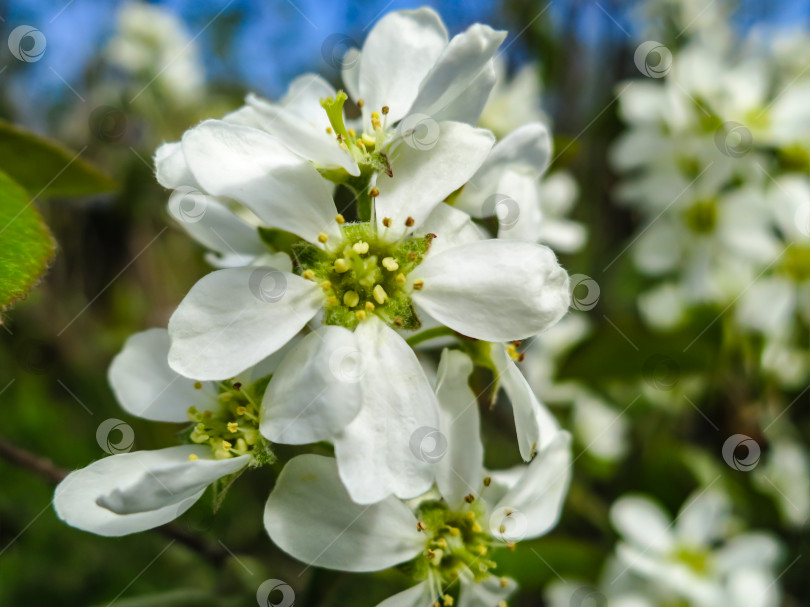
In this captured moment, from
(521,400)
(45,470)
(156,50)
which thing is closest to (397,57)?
(521,400)

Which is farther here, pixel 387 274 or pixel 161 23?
pixel 161 23

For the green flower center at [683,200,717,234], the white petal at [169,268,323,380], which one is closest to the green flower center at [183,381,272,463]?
the white petal at [169,268,323,380]

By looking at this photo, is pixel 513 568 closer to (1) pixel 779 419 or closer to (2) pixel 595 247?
(1) pixel 779 419

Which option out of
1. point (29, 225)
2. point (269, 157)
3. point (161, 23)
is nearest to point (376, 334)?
Answer: point (269, 157)

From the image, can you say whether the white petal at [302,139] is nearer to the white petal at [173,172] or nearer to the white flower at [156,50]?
the white petal at [173,172]

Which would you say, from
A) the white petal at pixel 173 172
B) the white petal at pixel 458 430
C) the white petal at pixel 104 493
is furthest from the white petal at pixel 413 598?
the white petal at pixel 173 172

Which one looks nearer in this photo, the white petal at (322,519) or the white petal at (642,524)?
the white petal at (322,519)
